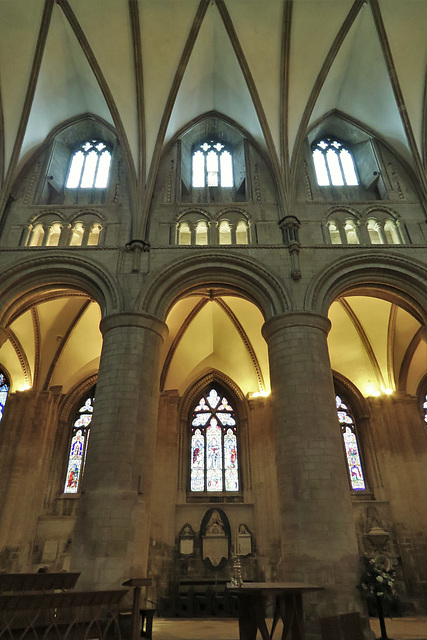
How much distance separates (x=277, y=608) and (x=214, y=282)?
8.20 m

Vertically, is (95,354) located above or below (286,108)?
below

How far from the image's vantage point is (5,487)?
13820mm

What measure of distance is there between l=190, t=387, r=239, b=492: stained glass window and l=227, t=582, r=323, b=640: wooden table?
9.08 m

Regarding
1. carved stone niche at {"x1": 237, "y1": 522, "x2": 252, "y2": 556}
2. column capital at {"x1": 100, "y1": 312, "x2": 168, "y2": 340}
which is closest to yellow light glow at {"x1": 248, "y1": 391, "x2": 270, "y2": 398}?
carved stone niche at {"x1": 237, "y1": 522, "x2": 252, "y2": 556}

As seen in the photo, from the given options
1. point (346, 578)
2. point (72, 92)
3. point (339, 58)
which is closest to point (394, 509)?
point (346, 578)

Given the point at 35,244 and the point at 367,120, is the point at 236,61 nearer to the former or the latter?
the point at 367,120

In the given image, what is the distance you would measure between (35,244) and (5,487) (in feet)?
26.3

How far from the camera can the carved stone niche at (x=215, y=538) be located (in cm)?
1408

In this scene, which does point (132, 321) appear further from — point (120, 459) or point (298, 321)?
point (298, 321)

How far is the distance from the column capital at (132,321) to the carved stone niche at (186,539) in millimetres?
7608

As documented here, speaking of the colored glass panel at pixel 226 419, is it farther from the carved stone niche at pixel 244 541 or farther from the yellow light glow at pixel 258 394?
the carved stone niche at pixel 244 541

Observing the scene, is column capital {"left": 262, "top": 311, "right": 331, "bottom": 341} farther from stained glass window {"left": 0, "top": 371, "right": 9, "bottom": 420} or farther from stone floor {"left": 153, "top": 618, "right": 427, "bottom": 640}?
stained glass window {"left": 0, "top": 371, "right": 9, "bottom": 420}

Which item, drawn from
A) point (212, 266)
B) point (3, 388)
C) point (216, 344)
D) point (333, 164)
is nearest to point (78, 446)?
point (3, 388)

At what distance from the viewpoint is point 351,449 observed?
1638 cm
